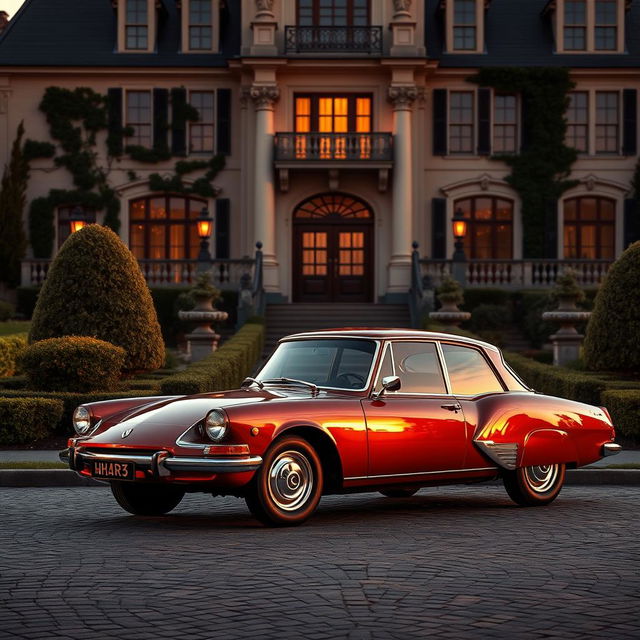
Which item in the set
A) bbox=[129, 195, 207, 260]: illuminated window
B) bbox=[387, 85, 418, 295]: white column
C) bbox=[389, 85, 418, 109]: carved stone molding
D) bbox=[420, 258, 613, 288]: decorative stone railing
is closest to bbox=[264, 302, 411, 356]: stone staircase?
bbox=[420, 258, 613, 288]: decorative stone railing

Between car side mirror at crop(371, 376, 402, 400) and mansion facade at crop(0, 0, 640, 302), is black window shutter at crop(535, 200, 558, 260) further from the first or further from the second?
car side mirror at crop(371, 376, 402, 400)

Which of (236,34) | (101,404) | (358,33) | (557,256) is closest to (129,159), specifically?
(236,34)

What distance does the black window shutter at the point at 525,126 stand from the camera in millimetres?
38125

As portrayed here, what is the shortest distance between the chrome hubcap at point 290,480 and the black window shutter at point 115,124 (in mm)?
30405

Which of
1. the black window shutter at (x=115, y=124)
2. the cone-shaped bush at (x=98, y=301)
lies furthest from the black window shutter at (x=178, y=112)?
the cone-shaped bush at (x=98, y=301)

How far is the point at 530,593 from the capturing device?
6.71 metres

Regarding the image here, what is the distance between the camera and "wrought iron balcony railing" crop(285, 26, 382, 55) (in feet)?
122

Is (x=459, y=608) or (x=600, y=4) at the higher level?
(x=600, y=4)

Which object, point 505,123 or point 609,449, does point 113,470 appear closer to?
point 609,449

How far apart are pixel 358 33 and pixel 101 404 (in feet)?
95.5

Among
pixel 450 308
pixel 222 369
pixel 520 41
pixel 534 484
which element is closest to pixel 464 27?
pixel 520 41

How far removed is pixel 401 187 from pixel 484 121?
11.9ft

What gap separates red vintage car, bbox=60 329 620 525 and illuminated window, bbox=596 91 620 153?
2900 cm

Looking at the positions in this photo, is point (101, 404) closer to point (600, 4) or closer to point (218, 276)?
point (218, 276)
